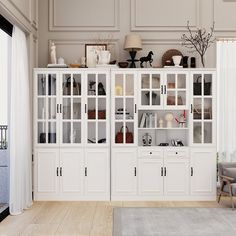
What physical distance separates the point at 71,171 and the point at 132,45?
2.19 m

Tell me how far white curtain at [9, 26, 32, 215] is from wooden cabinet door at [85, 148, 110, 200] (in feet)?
3.03

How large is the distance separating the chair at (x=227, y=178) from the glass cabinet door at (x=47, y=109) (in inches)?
100

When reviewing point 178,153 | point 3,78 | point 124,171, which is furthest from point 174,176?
point 3,78

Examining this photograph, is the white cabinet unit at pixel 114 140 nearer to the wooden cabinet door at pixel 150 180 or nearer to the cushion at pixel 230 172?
the wooden cabinet door at pixel 150 180

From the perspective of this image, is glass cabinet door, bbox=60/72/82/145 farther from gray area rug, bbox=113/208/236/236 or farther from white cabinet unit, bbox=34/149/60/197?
gray area rug, bbox=113/208/236/236

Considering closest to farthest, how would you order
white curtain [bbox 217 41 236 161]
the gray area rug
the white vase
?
the gray area rug < the white vase < white curtain [bbox 217 41 236 161]

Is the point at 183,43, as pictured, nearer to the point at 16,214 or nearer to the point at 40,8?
the point at 40,8

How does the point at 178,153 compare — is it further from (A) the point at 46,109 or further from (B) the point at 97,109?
(A) the point at 46,109

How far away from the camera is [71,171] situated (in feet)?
22.3

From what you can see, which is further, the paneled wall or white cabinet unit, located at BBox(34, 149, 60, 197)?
the paneled wall

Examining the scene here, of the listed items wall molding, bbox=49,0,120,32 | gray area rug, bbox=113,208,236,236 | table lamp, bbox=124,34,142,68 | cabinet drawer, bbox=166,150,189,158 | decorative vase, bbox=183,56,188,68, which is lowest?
gray area rug, bbox=113,208,236,236

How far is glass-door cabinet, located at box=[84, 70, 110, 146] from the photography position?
6805mm

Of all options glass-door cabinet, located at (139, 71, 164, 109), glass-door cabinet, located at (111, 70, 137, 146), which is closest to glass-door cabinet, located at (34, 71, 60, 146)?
glass-door cabinet, located at (111, 70, 137, 146)

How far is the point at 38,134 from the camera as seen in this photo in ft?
22.4
